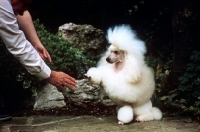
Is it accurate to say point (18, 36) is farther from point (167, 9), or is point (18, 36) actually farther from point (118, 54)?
point (167, 9)

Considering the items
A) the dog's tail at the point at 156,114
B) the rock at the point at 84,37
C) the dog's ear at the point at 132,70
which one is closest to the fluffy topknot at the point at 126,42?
the dog's ear at the point at 132,70

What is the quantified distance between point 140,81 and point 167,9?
9.38ft

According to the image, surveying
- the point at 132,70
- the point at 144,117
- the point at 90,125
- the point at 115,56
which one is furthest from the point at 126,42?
the point at 90,125

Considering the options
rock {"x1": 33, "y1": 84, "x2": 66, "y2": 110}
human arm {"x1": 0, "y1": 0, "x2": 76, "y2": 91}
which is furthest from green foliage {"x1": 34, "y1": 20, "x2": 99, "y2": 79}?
human arm {"x1": 0, "y1": 0, "x2": 76, "y2": 91}

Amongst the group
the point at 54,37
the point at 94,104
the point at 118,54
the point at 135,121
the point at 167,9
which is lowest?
the point at 135,121

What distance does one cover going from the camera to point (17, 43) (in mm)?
2746

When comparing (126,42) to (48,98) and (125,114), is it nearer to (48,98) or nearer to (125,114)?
(125,114)

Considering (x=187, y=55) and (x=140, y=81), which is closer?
(x=140, y=81)

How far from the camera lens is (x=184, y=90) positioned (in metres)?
4.31

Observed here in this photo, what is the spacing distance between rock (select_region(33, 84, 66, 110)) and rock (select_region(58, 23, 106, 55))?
1713mm

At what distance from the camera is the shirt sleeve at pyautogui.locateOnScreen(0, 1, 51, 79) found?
2.69 m

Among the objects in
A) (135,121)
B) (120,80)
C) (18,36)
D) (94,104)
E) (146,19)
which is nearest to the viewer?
(18,36)

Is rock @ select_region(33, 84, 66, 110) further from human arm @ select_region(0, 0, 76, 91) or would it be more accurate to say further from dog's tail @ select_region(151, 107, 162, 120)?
human arm @ select_region(0, 0, 76, 91)

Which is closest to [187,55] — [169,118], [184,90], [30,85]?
[184,90]
